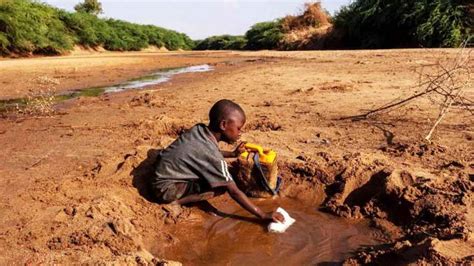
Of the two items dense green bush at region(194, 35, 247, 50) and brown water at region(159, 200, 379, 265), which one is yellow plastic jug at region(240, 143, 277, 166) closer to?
brown water at region(159, 200, 379, 265)

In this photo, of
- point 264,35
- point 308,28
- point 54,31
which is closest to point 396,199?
point 54,31

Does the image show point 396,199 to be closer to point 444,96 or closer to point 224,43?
point 444,96

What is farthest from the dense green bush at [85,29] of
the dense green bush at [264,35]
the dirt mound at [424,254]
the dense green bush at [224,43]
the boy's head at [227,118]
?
the dirt mound at [424,254]

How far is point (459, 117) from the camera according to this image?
5594mm

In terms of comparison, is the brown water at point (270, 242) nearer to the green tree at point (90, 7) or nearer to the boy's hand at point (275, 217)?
the boy's hand at point (275, 217)

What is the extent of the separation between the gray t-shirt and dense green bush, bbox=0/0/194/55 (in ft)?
62.3

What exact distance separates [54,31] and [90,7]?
80.9ft

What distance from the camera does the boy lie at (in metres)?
3.51

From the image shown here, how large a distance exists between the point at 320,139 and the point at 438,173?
1453mm

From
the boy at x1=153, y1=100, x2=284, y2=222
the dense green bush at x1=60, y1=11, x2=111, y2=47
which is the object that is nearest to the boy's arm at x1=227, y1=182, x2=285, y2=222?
the boy at x1=153, y1=100, x2=284, y2=222


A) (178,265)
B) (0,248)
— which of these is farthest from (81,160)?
(178,265)

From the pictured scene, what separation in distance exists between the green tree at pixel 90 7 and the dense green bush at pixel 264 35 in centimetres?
1810

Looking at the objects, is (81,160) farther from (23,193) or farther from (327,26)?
(327,26)

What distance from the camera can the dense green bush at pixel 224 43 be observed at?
1579 inches
